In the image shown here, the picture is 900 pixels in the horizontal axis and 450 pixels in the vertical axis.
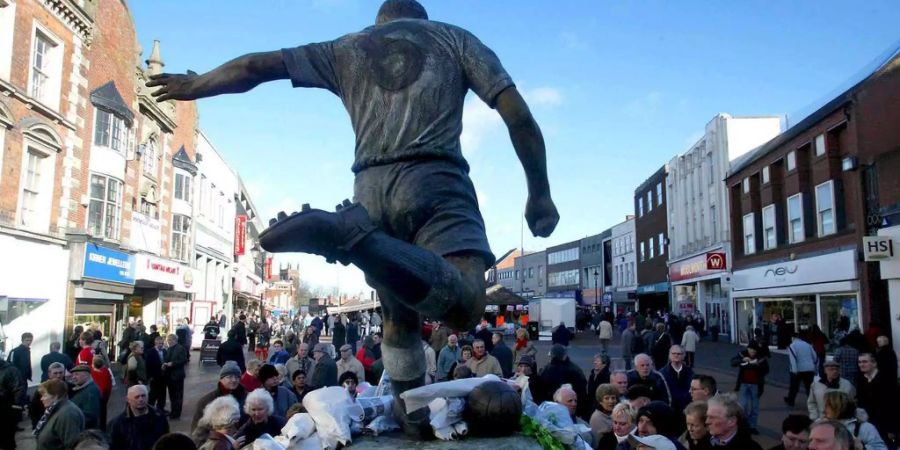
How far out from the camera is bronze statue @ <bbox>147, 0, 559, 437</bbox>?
2.96 metres

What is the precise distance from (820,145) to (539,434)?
25.8 metres

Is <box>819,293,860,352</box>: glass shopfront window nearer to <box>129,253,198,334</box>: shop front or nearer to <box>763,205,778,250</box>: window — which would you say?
<box>763,205,778,250</box>: window

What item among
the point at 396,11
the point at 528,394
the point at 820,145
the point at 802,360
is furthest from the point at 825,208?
the point at 396,11

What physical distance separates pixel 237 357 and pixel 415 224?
1183 centimetres

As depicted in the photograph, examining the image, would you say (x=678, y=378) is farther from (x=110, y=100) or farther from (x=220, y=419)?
(x=110, y=100)

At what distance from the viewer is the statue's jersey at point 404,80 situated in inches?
121

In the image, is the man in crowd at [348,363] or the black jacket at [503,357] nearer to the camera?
the man in crowd at [348,363]

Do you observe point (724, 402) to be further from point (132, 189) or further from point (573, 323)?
point (573, 323)

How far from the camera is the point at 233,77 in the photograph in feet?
10.1

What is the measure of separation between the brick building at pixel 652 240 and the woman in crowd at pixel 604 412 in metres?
41.8

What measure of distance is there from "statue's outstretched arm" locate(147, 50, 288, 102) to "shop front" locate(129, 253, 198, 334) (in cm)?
2512

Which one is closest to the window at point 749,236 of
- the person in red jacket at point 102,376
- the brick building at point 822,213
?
the brick building at point 822,213

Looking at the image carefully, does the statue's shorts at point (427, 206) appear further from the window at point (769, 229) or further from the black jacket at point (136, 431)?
the window at point (769, 229)

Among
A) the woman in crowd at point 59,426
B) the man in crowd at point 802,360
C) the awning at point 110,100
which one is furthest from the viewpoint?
the awning at point 110,100
